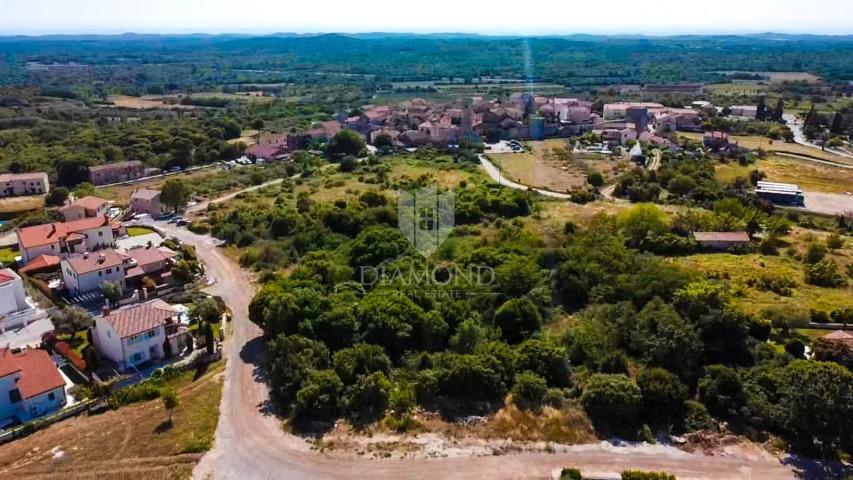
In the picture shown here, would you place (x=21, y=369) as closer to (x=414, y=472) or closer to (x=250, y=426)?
(x=250, y=426)

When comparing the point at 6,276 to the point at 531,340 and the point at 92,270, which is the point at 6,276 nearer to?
the point at 92,270

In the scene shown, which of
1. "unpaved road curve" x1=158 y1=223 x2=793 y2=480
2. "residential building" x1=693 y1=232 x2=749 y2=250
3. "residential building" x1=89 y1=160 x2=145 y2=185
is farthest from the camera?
"residential building" x1=89 y1=160 x2=145 y2=185

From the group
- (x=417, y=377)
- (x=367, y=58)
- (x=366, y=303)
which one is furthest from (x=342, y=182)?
(x=367, y=58)

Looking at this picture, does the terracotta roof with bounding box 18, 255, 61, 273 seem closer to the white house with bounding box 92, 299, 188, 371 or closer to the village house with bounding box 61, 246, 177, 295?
the village house with bounding box 61, 246, 177, 295

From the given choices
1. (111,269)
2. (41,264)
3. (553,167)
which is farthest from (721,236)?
(41,264)

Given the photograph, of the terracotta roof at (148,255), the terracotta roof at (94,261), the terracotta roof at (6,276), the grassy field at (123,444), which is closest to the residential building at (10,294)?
the terracotta roof at (6,276)

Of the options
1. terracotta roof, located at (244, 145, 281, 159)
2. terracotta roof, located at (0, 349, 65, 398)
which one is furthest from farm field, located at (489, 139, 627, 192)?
terracotta roof, located at (0, 349, 65, 398)

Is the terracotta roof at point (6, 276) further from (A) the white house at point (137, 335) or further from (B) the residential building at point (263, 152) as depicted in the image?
(B) the residential building at point (263, 152)

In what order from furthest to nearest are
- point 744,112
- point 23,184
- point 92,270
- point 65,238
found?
point 744,112
point 23,184
point 65,238
point 92,270
